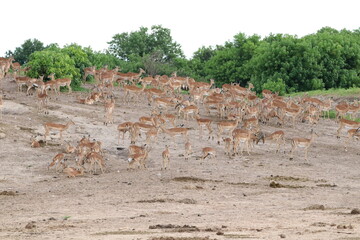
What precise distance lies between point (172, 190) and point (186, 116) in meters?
10.4

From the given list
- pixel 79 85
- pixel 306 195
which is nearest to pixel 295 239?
pixel 306 195

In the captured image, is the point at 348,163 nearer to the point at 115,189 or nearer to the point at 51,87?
the point at 115,189

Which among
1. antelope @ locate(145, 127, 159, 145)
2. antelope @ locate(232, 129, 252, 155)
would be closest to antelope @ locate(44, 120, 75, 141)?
antelope @ locate(145, 127, 159, 145)

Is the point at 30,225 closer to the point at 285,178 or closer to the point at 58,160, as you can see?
the point at 58,160

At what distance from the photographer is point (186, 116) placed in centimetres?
Answer: 2553

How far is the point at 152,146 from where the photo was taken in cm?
2053

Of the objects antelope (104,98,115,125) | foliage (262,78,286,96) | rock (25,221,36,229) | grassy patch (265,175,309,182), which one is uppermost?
foliage (262,78,286,96)

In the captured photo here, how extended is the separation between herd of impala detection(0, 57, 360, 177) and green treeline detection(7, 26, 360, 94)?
1244mm

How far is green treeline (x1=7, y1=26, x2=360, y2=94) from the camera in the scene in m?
32.3

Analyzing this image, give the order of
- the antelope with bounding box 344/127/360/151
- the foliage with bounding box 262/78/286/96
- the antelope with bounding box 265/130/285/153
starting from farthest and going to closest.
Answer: the foliage with bounding box 262/78/286/96, the antelope with bounding box 344/127/360/151, the antelope with bounding box 265/130/285/153

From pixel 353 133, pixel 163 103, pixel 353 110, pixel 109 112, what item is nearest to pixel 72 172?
pixel 109 112

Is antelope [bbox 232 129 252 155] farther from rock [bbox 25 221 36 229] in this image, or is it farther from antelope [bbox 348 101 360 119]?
rock [bbox 25 221 36 229]

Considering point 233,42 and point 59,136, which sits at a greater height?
point 233,42

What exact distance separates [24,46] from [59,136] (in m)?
32.2
